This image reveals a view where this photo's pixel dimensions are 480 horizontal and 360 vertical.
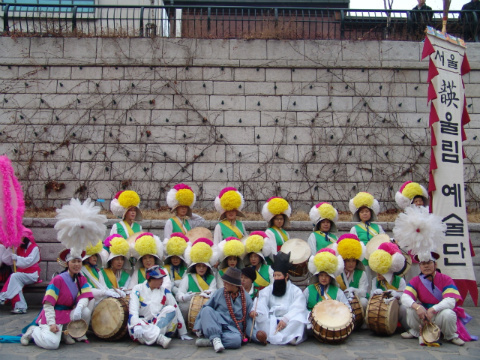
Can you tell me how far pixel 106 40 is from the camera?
11.9 m

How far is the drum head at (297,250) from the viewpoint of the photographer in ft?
24.8

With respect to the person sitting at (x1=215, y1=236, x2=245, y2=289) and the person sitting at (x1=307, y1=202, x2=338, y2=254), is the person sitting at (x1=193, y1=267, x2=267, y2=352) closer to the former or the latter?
the person sitting at (x1=215, y1=236, x2=245, y2=289)

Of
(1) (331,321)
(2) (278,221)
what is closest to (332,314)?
(1) (331,321)

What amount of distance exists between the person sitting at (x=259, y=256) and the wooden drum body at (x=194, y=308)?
3.18 feet

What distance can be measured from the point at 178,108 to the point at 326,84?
3.35 metres

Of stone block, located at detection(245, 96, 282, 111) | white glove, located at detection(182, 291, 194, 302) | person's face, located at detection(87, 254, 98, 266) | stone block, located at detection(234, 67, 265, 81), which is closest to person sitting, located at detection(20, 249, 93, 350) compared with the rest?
person's face, located at detection(87, 254, 98, 266)

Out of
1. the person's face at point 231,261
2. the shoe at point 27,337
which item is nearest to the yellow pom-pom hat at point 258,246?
the person's face at point 231,261

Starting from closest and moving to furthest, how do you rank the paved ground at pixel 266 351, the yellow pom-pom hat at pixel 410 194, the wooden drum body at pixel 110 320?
the paved ground at pixel 266 351, the wooden drum body at pixel 110 320, the yellow pom-pom hat at pixel 410 194

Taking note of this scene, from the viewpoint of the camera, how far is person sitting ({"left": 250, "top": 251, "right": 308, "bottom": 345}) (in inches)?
259

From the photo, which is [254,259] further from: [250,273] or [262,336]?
[262,336]

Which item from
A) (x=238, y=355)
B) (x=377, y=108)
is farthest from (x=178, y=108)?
(x=238, y=355)

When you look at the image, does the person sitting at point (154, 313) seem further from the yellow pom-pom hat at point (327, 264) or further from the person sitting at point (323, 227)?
the person sitting at point (323, 227)

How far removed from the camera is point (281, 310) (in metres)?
6.86

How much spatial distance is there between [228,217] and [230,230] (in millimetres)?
241
